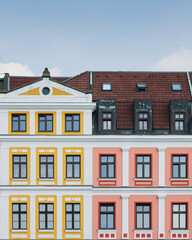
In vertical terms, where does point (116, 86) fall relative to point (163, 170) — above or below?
above

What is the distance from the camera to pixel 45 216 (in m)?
25.5

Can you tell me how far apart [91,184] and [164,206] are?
609 cm

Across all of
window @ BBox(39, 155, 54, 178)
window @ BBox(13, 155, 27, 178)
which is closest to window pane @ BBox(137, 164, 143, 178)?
window @ BBox(39, 155, 54, 178)

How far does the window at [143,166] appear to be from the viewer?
85.6 feet

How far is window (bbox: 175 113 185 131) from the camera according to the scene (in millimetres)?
26141

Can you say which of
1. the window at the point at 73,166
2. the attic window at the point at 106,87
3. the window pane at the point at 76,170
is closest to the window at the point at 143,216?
the window pane at the point at 76,170

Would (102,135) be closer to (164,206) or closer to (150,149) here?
(150,149)

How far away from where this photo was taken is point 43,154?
84.3 ft

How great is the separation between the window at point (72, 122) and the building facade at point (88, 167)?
0.08m

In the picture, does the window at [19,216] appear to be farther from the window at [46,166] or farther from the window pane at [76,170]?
the window pane at [76,170]

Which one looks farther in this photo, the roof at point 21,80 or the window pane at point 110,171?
the roof at point 21,80

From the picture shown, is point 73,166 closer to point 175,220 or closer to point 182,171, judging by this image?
point 182,171

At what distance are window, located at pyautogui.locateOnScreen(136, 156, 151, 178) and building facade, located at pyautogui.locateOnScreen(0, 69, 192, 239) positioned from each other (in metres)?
0.08

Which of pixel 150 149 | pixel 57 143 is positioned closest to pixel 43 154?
pixel 57 143
